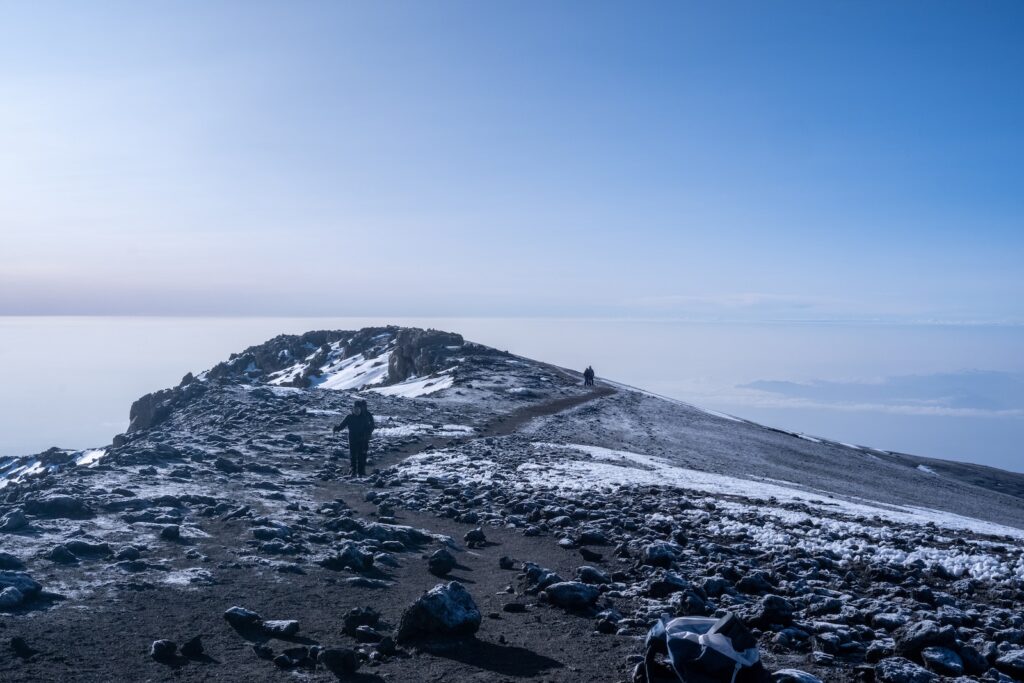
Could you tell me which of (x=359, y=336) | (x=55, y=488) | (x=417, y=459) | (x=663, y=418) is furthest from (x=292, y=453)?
(x=359, y=336)

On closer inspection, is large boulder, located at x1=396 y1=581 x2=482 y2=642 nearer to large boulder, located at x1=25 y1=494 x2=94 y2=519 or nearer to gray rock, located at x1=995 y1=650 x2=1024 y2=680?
gray rock, located at x1=995 y1=650 x2=1024 y2=680

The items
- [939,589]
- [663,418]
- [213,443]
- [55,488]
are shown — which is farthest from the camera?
[663,418]

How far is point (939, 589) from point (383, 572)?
9.31m

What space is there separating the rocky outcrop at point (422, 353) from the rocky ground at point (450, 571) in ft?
116

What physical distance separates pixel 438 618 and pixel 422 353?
55.8 meters

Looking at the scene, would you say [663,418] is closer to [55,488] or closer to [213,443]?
[213,443]

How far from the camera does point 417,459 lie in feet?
83.9

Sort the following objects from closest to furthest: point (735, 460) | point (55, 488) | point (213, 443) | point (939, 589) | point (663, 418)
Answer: point (939, 589), point (55, 488), point (213, 443), point (735, 460), point (663, 418)

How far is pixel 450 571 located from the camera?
1327 cm

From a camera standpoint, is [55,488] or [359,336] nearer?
[55,488]

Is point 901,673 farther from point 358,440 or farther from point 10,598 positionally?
point 358,440

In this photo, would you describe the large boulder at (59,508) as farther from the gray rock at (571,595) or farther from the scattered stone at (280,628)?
the gray rock at (571,595)

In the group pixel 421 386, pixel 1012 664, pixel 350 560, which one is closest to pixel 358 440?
pixel 350 560

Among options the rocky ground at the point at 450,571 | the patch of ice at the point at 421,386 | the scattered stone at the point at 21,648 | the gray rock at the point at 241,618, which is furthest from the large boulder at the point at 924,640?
the patch of ice at the point at 421,386
